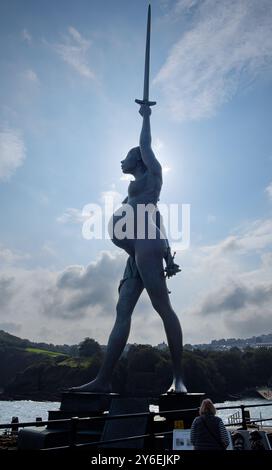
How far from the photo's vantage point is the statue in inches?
421

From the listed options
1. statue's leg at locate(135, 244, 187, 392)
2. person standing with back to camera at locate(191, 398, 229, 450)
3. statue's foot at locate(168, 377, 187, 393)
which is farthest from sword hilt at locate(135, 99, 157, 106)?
person standing with back to camera at locate(191, 398, 229, 450)

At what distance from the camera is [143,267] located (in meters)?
11.1

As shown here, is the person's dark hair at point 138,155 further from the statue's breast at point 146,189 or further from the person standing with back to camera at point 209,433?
the person standing with back to camera at point 209,433

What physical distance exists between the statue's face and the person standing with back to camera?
311 inches

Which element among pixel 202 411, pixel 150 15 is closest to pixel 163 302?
pixel 202 411

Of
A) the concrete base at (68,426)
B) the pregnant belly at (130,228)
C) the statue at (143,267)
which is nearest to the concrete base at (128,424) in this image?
the concrete base at (68,426)

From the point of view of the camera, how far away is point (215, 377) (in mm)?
71875

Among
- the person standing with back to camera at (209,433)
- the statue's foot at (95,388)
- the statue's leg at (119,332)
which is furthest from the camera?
the statue's leg at (119,332)

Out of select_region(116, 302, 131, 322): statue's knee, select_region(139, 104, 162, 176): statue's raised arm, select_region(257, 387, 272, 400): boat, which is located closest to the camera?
select_region(116, 302, 131, 322): statue's knee

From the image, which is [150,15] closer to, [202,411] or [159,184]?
[159,184]

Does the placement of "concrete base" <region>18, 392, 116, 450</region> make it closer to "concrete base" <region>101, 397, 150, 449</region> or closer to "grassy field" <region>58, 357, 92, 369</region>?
"concrete base" <region>101, 397, 150, 449</region>

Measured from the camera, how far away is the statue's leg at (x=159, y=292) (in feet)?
35.2

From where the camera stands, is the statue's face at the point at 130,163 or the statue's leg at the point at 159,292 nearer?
the statue's leg at the point at 159,292

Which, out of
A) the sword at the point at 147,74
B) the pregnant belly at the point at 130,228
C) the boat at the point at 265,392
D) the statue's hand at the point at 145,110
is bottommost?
the pregnant belly at the point at 130,228
